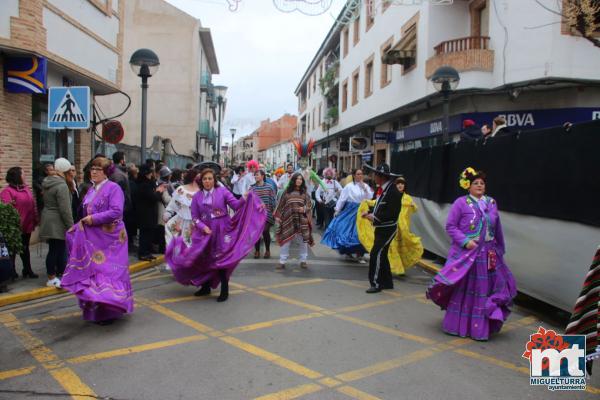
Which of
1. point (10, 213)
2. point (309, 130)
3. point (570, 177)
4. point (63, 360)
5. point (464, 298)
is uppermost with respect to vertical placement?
point (309, 130)

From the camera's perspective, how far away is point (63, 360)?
4410 millimetres

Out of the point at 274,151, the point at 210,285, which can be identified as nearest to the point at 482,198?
the point at 210,285

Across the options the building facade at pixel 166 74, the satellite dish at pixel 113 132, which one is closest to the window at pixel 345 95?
the building facade at pixel 166 74

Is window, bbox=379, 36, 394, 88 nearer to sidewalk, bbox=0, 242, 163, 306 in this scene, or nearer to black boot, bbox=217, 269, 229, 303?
sidewalk, bbox=0, 242, 163, 306

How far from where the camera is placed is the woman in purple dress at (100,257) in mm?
5332

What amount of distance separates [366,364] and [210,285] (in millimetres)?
3219

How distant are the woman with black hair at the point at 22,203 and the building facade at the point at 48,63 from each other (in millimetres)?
2747

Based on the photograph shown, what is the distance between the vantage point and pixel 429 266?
912 centimetres

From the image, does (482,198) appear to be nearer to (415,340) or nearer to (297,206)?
(415,340)

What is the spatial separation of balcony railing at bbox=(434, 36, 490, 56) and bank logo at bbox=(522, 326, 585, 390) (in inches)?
482

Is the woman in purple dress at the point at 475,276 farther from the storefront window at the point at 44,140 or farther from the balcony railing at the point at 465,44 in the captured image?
the balcony railing at the point at 465,44

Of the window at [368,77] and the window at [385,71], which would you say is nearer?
the window at [385,71]

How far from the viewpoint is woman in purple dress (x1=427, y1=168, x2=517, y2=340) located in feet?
16.8

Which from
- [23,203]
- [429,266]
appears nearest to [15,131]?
[23,203]
